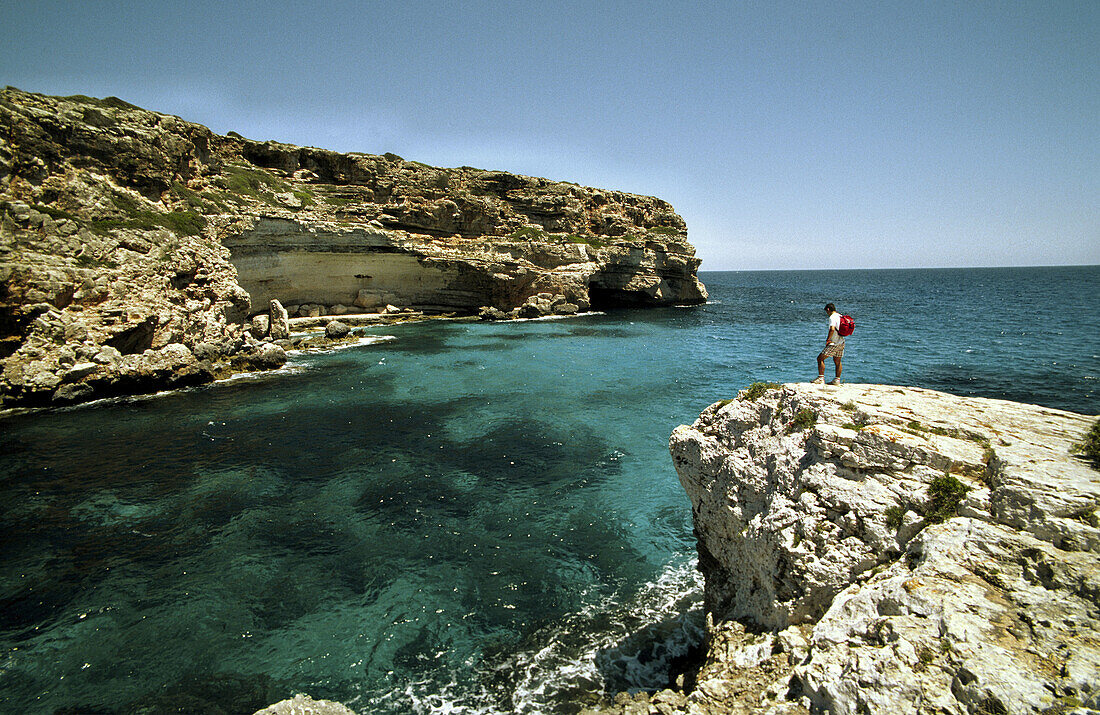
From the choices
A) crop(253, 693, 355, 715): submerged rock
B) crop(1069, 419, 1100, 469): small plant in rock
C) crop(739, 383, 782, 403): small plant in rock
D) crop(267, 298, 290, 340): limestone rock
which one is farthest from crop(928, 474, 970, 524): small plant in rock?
crop(267, 298, 290, 340): limestone rock

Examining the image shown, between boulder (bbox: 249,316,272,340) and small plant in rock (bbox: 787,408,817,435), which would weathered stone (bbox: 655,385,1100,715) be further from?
boulder (bbox: 249,316,272,340)

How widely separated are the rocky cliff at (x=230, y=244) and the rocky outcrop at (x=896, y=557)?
28978 millimetres

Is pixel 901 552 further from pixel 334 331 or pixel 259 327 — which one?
pixel 259 327

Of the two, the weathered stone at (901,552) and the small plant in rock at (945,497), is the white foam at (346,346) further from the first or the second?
the small plant in rock at (945,497)

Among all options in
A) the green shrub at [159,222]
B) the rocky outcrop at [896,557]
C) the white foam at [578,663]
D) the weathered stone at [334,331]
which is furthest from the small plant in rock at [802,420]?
the weathered stone at [334,331]

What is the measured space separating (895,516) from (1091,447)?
6.73 ft

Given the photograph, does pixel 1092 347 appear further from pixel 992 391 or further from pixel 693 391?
pixel 693 391

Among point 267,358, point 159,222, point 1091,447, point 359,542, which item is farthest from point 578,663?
point 159,222

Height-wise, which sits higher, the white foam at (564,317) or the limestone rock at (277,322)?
the limestone rock at (277,322)

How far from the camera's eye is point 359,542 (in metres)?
11.6

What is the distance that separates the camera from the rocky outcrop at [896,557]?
150 inches

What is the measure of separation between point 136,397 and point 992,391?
42225 mm

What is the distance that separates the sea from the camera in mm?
7914

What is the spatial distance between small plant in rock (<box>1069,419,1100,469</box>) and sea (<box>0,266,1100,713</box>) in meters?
5.98
